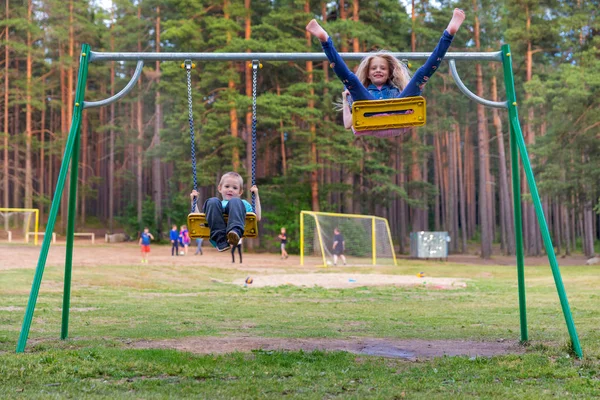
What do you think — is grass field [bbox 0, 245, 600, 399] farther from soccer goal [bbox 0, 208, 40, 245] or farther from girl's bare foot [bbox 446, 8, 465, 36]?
soccer goal [bbox 0, 208, 40, 245]

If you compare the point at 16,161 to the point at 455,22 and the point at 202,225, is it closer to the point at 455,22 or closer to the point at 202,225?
the point at 202,225

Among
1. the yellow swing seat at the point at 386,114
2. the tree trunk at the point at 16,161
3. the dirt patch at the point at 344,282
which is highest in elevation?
the tree trunk at the point at 16,161

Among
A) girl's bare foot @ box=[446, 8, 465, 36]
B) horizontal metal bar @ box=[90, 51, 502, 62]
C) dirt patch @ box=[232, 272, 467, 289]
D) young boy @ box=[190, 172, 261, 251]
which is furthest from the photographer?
dirt patch @ box=[232, 272, 467, 289]

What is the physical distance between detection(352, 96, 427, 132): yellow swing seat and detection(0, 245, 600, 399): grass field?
7.68 feet

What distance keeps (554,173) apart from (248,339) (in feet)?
94.0

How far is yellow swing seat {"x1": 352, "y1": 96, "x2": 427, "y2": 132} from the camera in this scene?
6246 millimetres

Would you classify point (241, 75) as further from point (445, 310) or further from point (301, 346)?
point (301, 346)

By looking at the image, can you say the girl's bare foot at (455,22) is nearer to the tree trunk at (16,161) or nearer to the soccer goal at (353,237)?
the soccer goal at (353,237)

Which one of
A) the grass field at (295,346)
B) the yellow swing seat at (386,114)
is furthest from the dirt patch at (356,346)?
the yellow swing seat at (386,114)

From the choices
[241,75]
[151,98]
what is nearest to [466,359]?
[241,75]

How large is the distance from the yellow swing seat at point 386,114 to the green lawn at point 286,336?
2343 millimetres

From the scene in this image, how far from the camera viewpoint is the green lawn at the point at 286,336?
5.23 metres

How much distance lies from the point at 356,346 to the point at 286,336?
114 centimetres

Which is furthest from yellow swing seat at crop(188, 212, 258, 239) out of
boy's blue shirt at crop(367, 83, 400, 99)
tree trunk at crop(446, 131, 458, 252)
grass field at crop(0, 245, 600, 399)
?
tree trunk at crop(446, 131, 458, 252)
